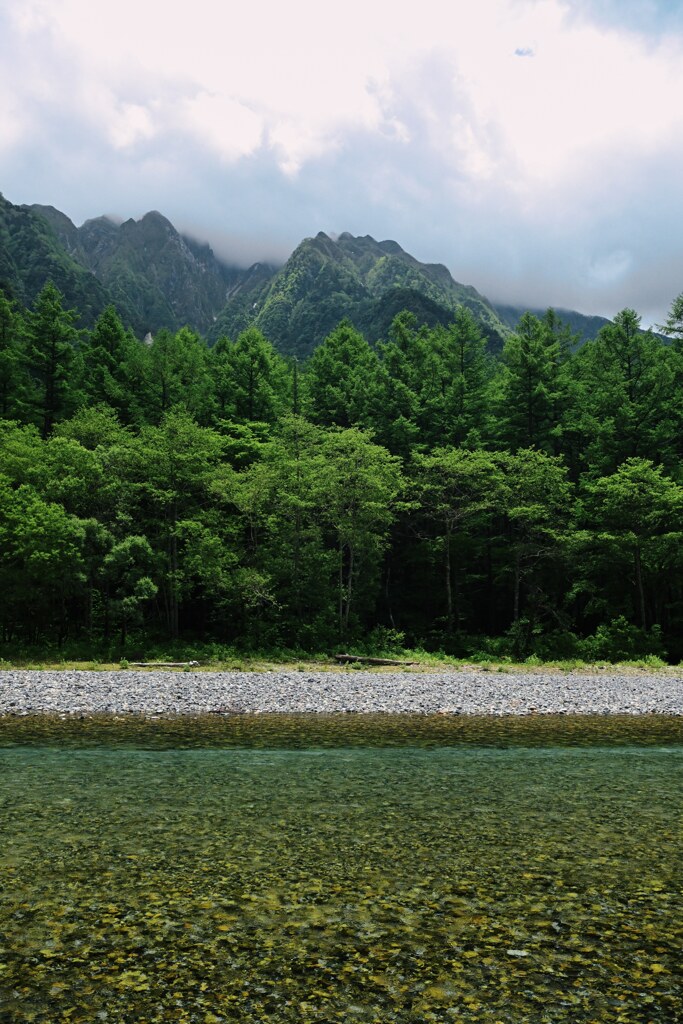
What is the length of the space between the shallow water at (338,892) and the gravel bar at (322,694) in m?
7.79

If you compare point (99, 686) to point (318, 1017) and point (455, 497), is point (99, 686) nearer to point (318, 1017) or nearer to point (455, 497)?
point (318, 1017)

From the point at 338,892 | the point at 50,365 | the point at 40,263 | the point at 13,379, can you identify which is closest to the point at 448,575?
the point at 50,365

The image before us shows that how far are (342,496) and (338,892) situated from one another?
116 feet

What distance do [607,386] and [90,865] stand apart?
53.3m

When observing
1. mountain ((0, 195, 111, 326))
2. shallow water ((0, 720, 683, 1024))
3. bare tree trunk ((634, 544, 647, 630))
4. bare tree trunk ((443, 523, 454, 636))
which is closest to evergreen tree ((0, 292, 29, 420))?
bare tree trunk ((443, 523, 454, 636))

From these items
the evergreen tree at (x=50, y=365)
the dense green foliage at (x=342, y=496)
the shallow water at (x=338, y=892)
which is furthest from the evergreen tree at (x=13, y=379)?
the shallow water at (x=338, y=892)

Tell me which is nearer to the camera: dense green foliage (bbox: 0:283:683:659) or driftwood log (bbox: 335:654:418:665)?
driftwood log (bbox: 335:654:418:665)

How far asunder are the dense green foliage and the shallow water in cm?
2607

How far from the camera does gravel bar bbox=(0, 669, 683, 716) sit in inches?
894

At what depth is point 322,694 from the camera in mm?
25188

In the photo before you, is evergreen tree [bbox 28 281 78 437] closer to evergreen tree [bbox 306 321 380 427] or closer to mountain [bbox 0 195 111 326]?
evergreen tree [bbox 306 321 380 427]

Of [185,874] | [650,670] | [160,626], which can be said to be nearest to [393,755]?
[185,874]

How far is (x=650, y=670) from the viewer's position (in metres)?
34.2

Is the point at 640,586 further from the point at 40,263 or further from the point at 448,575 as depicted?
the point at 40,263
